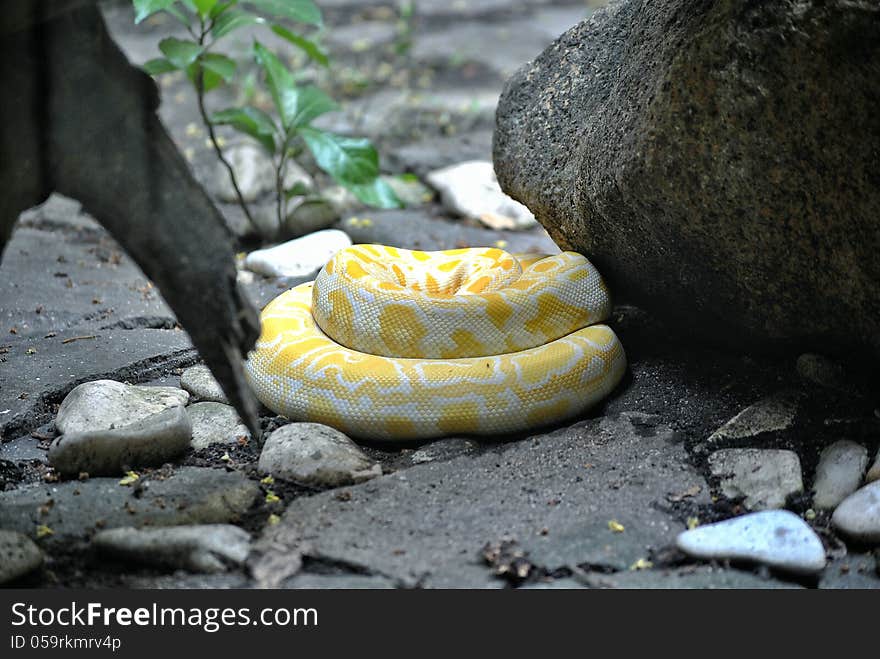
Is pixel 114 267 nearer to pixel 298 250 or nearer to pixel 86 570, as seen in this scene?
pixel 298 250

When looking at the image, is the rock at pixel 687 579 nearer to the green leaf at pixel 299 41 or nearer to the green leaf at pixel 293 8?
the green leaf at pixel 293 8

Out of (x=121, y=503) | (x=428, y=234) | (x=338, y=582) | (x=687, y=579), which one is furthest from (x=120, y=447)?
(x=428, y=234)

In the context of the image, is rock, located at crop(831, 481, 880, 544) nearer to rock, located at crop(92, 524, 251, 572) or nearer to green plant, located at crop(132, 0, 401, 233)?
rock, located at crop(92, 524, 251, 572)

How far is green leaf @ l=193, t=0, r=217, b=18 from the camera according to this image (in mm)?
5651

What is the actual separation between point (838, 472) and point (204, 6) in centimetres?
457

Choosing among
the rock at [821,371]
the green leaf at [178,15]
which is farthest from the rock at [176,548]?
the green leaf at [178,15]

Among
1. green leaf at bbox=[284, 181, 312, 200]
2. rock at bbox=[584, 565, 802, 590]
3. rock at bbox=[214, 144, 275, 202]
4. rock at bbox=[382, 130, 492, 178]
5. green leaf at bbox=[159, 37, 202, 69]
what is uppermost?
green leaf at bbox=[159, 37, 202, 69]

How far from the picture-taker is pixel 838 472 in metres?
3.56

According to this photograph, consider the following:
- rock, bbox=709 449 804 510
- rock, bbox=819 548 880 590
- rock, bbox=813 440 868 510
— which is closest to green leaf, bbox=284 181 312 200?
rock, bbox=709 449 804 510

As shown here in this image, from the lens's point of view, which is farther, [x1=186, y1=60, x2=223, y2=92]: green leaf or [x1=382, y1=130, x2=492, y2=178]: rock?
[x1=382, y1=130, x2=492, y2=178]: rock

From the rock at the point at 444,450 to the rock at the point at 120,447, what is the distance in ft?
3.28

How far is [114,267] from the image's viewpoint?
6125mm

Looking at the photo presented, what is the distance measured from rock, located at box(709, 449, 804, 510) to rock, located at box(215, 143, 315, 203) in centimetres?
482

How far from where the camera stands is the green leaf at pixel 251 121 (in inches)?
247
